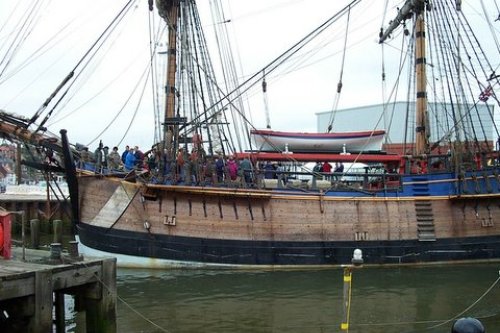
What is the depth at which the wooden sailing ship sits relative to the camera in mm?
17422

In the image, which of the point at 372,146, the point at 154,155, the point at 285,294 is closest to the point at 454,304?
the point at 285,294

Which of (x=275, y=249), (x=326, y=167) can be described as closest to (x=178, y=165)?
(x=275, y=249)

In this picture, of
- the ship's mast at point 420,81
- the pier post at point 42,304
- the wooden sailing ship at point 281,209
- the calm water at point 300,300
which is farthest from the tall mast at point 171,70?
the pier post at point 42,304

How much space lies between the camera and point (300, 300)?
13.4 meters

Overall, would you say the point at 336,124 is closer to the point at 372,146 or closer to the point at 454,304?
the point at 372,146

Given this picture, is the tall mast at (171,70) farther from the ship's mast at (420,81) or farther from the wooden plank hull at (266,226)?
the ship's mast at (420,81)

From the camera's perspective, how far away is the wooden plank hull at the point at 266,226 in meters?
17.4

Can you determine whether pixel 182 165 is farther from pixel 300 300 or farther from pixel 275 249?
pixel 300 300

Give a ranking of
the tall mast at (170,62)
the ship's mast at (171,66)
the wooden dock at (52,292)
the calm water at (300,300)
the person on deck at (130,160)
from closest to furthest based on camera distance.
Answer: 1. the wooden dock at (52,292)
2. the calm water at (300,300)
3. the person on deck at (130,160)
4. the tall mast at (170,62)
5. the ship's mast at (171,66)

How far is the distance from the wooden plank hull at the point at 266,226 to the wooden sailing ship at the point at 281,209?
0.03 meters

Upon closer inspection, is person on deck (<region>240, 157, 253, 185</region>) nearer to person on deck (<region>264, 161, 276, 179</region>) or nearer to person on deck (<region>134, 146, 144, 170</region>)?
person on deck (<region>264, 161, 276, 179</region>)

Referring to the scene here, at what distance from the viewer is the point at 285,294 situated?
14039 mm

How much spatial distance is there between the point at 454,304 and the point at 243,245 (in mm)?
7057

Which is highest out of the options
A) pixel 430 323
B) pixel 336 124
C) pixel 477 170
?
pixel 336 124
